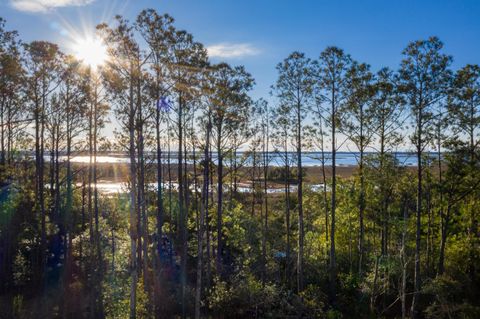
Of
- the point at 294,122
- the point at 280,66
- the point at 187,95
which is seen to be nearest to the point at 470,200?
the point at 294,122

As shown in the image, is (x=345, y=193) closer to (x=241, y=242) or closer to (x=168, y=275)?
(x=241, y=242)

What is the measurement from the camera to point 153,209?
32531mm

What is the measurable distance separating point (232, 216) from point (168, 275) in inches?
273

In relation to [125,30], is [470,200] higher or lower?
lower

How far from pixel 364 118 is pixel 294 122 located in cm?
440

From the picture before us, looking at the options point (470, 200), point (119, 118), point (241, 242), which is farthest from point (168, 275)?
point (470, 200)

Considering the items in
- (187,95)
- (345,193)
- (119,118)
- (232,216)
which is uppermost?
(187,95)

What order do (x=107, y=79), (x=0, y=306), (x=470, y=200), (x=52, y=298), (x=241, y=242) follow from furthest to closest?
(x=241, y=242) → (x=470, y=200) → (x=52, y=298) → (x=0, y=306) → (x=107, y=79)

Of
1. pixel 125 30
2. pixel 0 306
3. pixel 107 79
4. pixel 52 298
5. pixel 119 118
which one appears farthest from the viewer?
pixel 52 298

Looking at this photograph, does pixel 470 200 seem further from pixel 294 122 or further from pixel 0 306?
pixel 0 306

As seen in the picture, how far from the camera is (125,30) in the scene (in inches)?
608

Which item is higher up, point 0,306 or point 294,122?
point 294,122

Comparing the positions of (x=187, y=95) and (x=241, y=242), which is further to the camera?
(x=241, y=242)

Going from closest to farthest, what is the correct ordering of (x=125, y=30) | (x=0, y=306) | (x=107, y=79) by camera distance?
1. (x=125, y=30)
2. (x=107, y=79)
3. (x=0, y=306)
